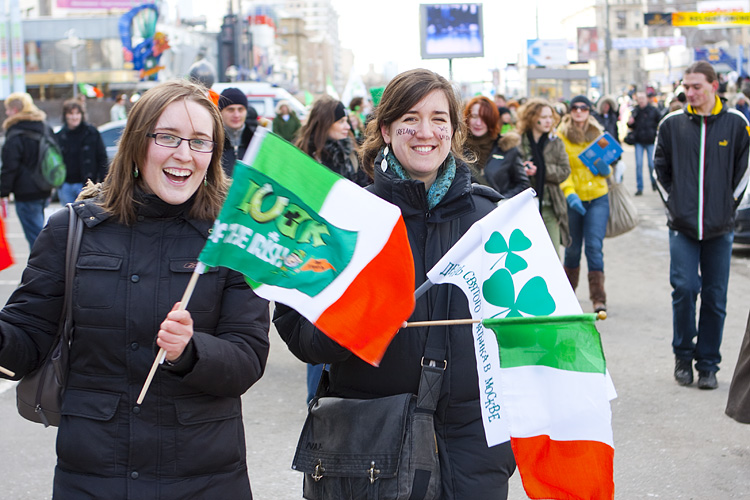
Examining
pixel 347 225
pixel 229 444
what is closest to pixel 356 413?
pixel 229 444

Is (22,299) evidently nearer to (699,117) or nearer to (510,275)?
(510,275)

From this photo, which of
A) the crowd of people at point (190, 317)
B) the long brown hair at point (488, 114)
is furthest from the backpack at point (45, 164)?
the crowd of people at point (190, 317)

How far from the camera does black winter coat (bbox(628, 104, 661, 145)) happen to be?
18562 millimetres

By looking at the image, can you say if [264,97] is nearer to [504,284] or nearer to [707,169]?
[707,169]

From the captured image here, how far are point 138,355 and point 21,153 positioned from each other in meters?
8.33

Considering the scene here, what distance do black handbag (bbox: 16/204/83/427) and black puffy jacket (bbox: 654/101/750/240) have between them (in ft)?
15.2

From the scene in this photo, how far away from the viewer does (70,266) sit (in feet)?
8.78

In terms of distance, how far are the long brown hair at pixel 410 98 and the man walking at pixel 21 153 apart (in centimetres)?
790

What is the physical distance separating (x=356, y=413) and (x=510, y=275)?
0.61m

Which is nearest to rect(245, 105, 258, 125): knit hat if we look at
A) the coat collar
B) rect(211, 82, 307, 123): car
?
the coat collar

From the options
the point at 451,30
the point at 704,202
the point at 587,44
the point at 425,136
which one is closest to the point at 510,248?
the point at 425,136

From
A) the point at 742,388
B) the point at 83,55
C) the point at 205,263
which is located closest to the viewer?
the point at 205,263

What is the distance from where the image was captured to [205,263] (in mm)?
2557

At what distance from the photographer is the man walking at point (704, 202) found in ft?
20.8
